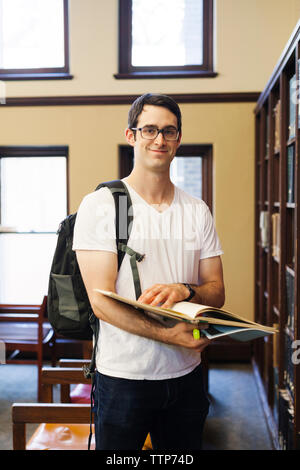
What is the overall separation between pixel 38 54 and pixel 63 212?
4.57 ft

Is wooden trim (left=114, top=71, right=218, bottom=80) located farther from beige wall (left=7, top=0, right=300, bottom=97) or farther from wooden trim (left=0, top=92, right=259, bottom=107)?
wooden trim (left=0, top=92, right=259, bottom=107)

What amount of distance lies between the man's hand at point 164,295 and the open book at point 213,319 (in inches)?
1.3

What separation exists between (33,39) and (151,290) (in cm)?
341

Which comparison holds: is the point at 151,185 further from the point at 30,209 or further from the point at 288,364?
the point at 30,209

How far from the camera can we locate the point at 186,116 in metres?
4.09

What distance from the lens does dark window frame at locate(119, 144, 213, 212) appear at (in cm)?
421

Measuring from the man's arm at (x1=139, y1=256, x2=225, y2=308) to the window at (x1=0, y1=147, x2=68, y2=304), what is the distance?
3044 mm

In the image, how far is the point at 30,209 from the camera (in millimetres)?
4293

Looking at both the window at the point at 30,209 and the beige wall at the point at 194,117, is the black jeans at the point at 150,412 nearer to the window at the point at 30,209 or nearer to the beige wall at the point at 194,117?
the beige wall at the point at 194,117

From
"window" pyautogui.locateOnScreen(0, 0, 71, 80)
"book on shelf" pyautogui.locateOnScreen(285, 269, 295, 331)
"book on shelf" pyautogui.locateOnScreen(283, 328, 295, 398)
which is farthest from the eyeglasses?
"window" pyautogui.locateOnScreen(0, 0, 71, 80)

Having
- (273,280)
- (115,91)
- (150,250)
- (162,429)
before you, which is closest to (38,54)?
(115,91)

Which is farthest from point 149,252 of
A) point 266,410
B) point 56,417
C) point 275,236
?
point 266,410

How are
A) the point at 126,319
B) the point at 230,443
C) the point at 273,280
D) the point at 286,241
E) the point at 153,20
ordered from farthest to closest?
the point at 153,20 < the point at 273,280 < the point at 230,443 < the point at 286,241 < the point at 126,319

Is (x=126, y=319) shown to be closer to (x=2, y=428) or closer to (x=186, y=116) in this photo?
(x=2, y=428)
